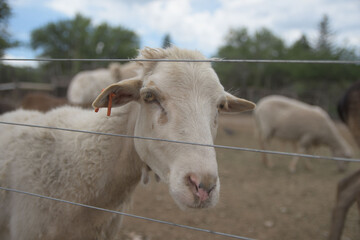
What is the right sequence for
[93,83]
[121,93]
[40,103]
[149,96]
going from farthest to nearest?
[93,83] → [40,103] → [121,93] → [149,96]

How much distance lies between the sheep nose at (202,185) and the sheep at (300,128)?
7.24 m

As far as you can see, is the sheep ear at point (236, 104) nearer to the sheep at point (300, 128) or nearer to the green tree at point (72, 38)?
the sheep at point (300, 128)

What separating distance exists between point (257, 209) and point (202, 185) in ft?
13.8

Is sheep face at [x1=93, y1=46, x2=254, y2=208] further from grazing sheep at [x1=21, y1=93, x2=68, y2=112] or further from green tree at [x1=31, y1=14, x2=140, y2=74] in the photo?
green tree at [x1=31, y1=14, x2=140, y2=74]

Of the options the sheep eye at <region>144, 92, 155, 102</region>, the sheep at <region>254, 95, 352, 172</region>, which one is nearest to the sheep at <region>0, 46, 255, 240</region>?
the sheep eye at <region>144, 92, 155, 102</region>

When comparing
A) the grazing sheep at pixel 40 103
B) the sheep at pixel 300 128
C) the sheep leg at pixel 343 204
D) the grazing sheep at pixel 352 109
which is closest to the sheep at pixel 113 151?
the sheep leg at pixel 343 204

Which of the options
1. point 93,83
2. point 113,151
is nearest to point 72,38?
point 93,83

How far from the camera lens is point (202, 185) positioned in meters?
1.47

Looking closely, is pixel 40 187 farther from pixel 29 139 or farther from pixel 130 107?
pixel 130 107

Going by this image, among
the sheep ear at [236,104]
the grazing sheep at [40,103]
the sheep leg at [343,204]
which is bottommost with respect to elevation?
the sheep leg at [343,204]

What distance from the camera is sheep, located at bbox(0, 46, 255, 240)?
1705mm

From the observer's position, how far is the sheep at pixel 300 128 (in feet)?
27.2

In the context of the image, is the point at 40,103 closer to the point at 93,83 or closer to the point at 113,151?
the point at 93,83

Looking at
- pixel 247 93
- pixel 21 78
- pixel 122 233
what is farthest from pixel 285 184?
pixel 21 78
